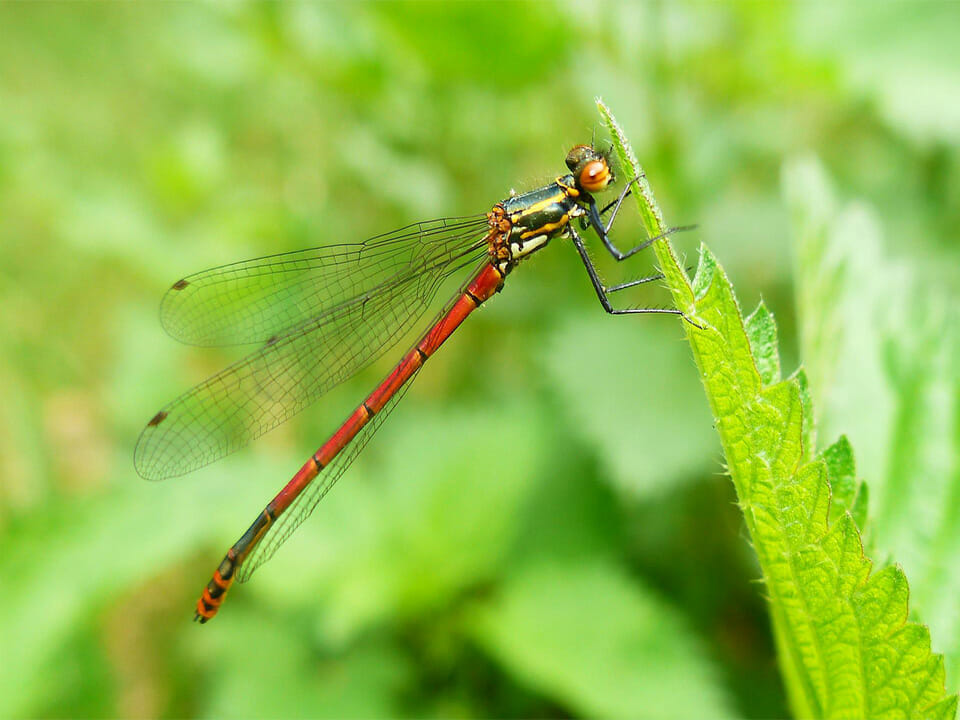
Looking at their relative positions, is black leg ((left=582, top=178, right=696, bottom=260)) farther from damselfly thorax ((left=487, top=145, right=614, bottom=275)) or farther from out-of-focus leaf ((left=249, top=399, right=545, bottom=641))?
out-of-focus leaf ((left=249, top=399, right=545, bottom=641))

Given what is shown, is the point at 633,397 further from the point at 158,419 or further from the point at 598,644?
the point at 158,419

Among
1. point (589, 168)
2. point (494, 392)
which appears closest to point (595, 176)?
point (589, 168)

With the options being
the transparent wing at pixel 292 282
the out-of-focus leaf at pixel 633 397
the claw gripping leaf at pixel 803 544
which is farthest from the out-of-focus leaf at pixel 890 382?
the transparent wing at pixel 292 282

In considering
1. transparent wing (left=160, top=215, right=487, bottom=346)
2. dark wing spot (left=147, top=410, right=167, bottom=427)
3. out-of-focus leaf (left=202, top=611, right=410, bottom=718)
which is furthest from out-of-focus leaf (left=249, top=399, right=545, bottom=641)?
transparent wing (left=160, top=215, right=487, bottom=346)

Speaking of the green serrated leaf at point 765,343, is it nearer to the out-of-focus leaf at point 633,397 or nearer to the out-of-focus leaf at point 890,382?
the out-of-focus leaf at point 890,382

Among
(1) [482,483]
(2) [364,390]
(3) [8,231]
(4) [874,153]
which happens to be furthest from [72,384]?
(4) [874,153]

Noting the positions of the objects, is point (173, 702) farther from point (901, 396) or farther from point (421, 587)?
point (901, 396)
